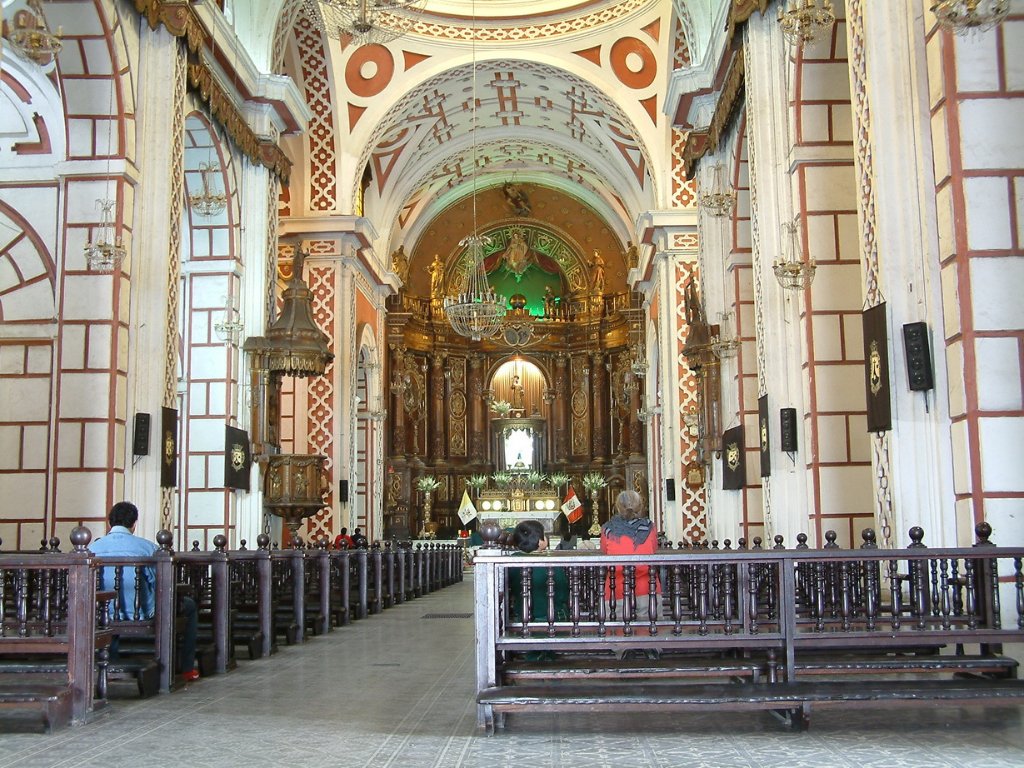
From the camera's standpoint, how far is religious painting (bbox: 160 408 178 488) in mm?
10688

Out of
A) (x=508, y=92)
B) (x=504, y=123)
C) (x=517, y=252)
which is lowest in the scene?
(x=517, y=252)

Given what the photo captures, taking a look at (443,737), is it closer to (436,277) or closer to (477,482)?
(477,482)

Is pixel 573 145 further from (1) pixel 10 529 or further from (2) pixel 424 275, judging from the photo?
(1) pixel 10 529

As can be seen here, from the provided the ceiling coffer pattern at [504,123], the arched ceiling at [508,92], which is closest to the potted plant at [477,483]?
the arched ceiling at [508,92]

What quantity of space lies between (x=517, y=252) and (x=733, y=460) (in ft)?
57.4

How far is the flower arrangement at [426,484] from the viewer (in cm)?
2861

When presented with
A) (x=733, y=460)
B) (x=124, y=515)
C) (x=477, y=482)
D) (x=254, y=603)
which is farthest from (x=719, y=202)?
(x=477, y=482)

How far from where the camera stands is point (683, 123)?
52.3ft

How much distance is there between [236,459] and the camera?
13.9 meters

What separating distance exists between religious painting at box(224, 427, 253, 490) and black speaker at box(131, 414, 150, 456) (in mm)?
3373

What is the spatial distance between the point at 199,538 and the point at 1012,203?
35.3 ft

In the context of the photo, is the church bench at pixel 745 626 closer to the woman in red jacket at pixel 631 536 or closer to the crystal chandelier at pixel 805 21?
the woman in red jacket at pixel 631 536

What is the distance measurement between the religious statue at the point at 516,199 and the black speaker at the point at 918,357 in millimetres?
23011

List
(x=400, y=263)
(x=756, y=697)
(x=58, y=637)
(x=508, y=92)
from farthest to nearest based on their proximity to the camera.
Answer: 1. (x=400, y=263)
2. (x=508, y=92)
3. (x=58, y=637)
4. (x=756, y=697)
